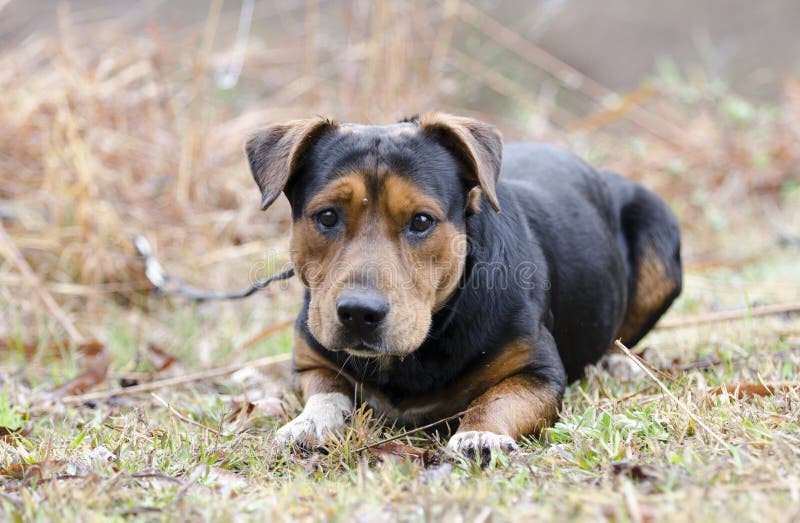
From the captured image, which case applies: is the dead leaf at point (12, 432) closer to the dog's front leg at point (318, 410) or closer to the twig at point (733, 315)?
the dog's front leg at point (318, 410)

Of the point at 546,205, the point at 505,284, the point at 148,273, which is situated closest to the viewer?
the point at 505,284

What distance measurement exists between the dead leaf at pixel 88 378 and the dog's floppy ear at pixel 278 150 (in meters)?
1.93

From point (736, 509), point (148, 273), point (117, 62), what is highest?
point (117, 62)

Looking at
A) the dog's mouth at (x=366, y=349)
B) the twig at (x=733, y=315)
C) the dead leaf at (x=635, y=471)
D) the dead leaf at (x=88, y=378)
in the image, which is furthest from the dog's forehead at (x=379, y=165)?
the twig at (x=733, y=315)

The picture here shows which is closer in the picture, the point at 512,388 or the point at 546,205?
the point at 512,388

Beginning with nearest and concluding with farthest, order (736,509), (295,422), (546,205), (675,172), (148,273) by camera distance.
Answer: (736,509)
(295,422)
(546,205)
(148,273)
(675,172)

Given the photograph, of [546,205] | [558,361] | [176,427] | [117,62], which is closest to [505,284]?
[558,361]

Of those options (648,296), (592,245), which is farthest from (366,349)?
(648,296)

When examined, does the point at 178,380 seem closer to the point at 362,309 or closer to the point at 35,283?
the point at 35,283

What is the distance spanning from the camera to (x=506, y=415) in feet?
11.9

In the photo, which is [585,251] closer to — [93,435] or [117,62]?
[93,435]

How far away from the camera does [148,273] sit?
624cm

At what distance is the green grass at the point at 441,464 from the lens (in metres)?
2.65

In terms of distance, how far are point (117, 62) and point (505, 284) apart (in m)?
5.51
